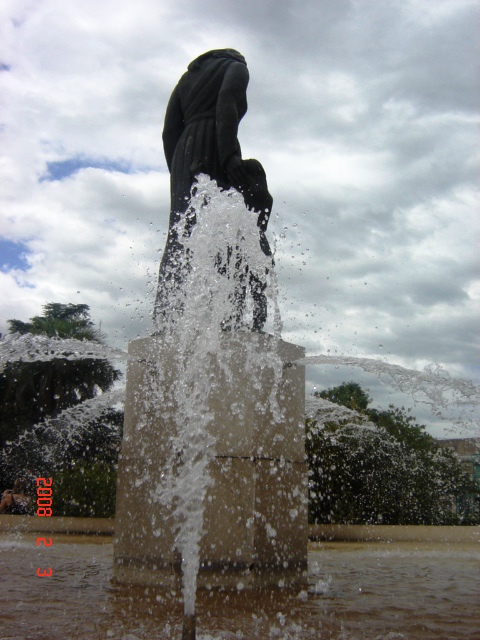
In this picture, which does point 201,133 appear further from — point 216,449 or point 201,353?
point 216,449

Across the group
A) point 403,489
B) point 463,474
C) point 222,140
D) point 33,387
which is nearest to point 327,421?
point 403,489

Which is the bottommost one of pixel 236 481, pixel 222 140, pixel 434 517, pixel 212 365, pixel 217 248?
pixel 434 517

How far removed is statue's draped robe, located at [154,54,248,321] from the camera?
5207 millimetres

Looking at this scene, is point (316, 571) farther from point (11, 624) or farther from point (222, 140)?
point (222, 140)

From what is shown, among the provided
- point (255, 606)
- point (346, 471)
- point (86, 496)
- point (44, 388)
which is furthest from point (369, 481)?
point (44, 388)

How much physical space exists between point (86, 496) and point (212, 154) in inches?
219

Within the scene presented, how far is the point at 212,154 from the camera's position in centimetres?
545

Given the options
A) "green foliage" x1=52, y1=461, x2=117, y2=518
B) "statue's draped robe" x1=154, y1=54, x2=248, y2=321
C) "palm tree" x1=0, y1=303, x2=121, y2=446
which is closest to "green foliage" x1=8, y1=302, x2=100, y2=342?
"palm tree" x1=0, y1=303, x2=121, y2=446

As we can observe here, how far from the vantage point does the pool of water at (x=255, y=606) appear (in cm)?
289

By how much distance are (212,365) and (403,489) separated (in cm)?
691

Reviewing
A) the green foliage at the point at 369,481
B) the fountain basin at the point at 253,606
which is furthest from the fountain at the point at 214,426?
the green foliage at the point at 369,481

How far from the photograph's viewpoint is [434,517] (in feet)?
35.3

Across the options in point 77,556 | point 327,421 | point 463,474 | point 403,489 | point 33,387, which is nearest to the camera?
point 77,556

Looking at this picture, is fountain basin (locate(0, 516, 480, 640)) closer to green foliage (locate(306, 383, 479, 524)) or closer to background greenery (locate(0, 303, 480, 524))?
background greenery (locate(0, 303, 480, 524))
